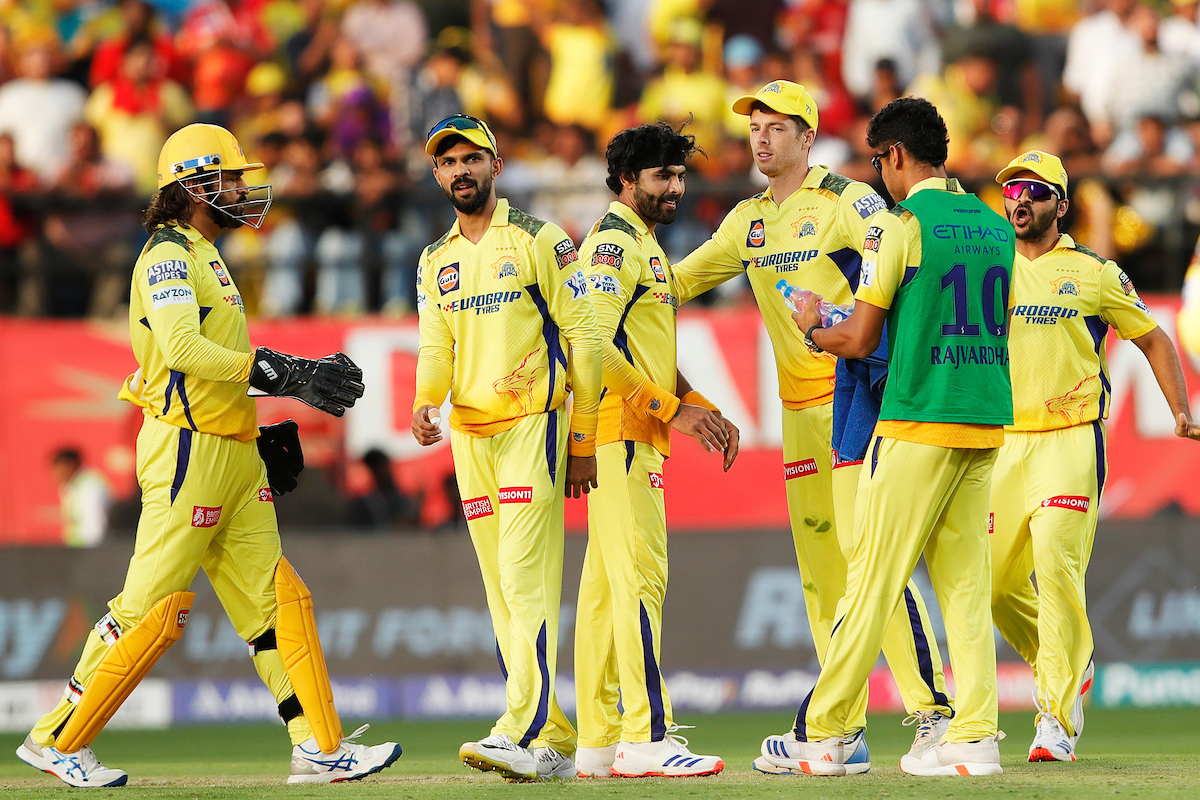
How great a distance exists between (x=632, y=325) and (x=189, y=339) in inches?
82.3

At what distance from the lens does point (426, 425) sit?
Answer: 20.7 feet

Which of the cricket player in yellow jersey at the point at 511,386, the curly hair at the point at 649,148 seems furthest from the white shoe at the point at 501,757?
the curly hair at the point at 649,148

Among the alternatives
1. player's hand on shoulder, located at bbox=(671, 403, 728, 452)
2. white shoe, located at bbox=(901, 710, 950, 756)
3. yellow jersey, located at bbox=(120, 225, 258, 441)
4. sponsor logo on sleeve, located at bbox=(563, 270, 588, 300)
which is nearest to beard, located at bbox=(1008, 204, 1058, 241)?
player's hand on shoulder, located at bbox=(671, 403, 728, 452)

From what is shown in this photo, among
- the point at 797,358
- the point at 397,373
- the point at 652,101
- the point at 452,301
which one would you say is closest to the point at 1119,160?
the point at 652,101

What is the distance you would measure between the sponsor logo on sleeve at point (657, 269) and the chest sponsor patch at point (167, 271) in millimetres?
2168

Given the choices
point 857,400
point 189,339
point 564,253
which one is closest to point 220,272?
point 189,339

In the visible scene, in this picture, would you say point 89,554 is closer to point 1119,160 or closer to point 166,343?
point 166,343

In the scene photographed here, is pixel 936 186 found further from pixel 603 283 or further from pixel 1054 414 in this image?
pixel 1054 414

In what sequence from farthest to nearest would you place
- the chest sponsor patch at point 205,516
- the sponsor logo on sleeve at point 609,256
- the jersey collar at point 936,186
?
the sponsor logo on sleeve at point 609,256 → the chest sponsor patch at point 205,516 → the jersey collar at point 936,186

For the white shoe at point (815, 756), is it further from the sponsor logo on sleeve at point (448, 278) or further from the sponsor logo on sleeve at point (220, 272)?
the sponsor logo on sleeve at point (220, 272)

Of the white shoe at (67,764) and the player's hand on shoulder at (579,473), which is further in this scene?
the player's hand on shoulder at (579,473)

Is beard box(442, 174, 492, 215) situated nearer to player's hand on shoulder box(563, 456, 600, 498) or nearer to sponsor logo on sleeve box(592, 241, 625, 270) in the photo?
sponsor logo on sleeve box(592, 241, 625, 270)

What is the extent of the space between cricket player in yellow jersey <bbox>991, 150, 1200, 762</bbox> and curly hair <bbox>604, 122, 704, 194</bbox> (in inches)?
67.0

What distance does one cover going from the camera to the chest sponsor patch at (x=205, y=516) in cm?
635
